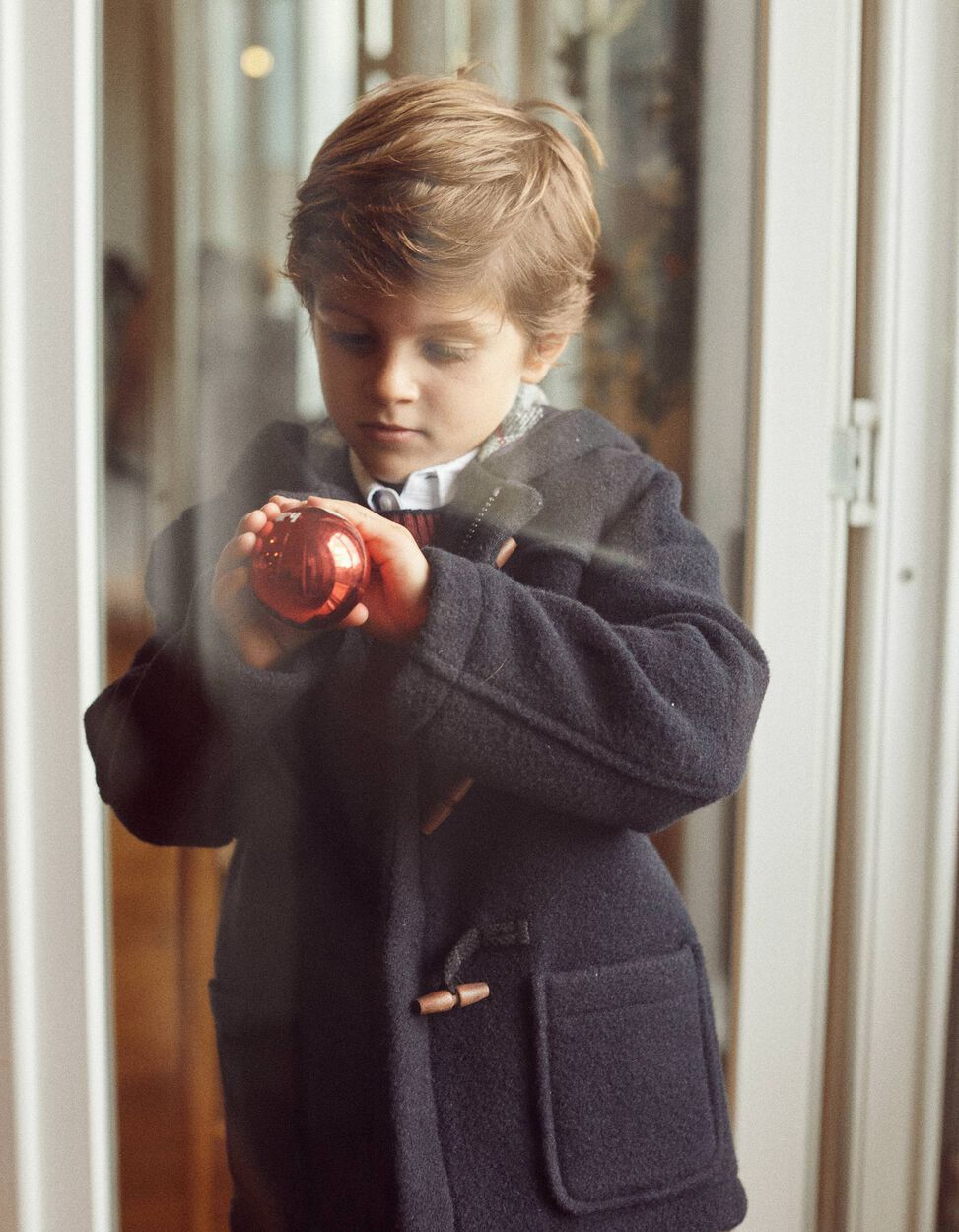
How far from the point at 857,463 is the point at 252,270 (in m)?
0.43

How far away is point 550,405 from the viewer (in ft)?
1.88

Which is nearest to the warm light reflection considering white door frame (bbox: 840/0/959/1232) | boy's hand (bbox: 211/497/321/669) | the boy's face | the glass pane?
the glass pane

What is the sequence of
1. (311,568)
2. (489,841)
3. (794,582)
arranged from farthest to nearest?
(794,582) < (489,841) < (311,568)

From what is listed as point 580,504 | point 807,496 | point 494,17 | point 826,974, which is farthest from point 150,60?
point 826,974

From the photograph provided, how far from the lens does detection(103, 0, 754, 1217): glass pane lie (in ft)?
1.82

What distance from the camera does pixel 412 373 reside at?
50cm

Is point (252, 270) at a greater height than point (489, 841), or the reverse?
point (252, 270)

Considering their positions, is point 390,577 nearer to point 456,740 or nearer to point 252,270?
point 456,740

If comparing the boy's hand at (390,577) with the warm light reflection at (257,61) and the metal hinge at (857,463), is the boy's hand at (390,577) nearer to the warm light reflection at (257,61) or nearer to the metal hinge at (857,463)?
the warm light reflection at (257,61)

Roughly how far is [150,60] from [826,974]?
73cm

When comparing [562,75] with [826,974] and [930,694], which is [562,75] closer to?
[930,694]

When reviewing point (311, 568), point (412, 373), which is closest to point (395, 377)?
point (412, 373)

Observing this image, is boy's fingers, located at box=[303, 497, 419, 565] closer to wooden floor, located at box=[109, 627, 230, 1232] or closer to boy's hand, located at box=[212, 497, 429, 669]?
boy's hand, located at box=[212, 497, 429, 669]

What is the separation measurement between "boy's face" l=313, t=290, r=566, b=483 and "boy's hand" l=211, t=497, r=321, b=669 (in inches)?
2.4
